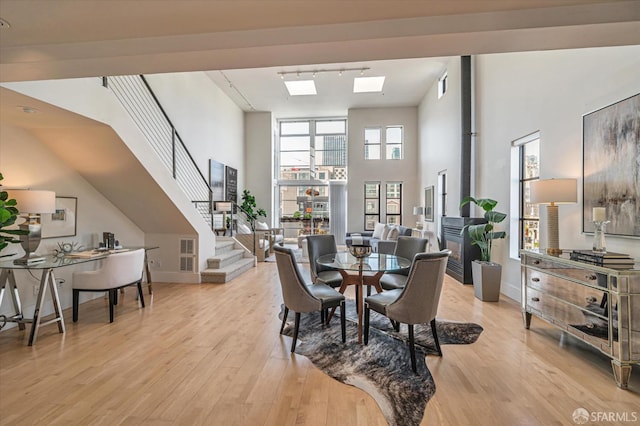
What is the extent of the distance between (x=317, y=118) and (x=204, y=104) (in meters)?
4.62

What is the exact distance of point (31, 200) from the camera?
3314 mm

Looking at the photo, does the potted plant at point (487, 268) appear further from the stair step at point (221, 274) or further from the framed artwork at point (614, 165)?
the stair step at point (221, 274)

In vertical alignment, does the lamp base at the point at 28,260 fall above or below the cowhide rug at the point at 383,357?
above

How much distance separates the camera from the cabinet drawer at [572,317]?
8.03ft

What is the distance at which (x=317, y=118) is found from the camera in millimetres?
11695

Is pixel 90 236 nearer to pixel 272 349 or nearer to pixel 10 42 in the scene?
pixel 10 42

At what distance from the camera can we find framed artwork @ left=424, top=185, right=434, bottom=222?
29.5 ft

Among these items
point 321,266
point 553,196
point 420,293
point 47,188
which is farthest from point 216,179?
point 553,196

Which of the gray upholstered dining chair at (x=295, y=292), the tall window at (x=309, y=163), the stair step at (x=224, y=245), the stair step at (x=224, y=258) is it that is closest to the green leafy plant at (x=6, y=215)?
→ the gray upholstered dining chair at (x=295, y=292)

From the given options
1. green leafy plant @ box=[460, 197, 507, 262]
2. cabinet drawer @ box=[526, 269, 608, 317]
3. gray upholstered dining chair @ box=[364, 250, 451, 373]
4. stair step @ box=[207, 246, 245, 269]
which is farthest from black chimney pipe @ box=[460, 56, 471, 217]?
stair step @ box=[207, 246, 245, 269]

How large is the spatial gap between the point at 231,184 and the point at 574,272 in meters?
8.96

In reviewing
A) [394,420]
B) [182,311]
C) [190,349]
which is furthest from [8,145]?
[394,420]

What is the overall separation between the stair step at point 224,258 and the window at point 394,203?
5622 mm

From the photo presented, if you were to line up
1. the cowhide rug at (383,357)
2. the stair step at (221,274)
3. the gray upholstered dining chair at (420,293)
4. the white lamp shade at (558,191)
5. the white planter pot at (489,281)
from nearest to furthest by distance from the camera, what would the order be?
1. the cowhide rug at (383,357)
2. the gray upholstered dining chair at (420,293)
3. the white lamp shade at (558,191)
4. the white planter pot at (489,281)
5. the stair step at (221,274)
